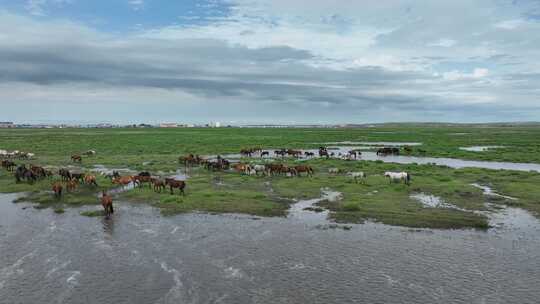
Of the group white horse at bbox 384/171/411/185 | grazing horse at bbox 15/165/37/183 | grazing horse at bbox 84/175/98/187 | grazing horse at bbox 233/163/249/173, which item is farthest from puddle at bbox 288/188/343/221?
grazing horse at bbox 15/165/37/183

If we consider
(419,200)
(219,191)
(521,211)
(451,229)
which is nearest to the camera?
(451,229)

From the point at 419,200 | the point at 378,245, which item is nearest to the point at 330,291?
the point at 378,245

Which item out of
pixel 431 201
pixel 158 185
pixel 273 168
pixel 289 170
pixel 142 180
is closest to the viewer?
pixel 431 201

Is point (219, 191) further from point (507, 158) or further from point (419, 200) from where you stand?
point (507, 158)

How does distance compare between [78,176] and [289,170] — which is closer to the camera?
[78,176]

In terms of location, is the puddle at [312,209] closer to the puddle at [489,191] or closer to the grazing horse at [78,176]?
the puddle at [489,191]

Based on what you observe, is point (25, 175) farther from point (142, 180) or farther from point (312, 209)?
point (312, 209)

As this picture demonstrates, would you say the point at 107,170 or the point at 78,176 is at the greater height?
the point at 78,176

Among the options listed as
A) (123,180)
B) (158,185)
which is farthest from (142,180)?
(158,185)
